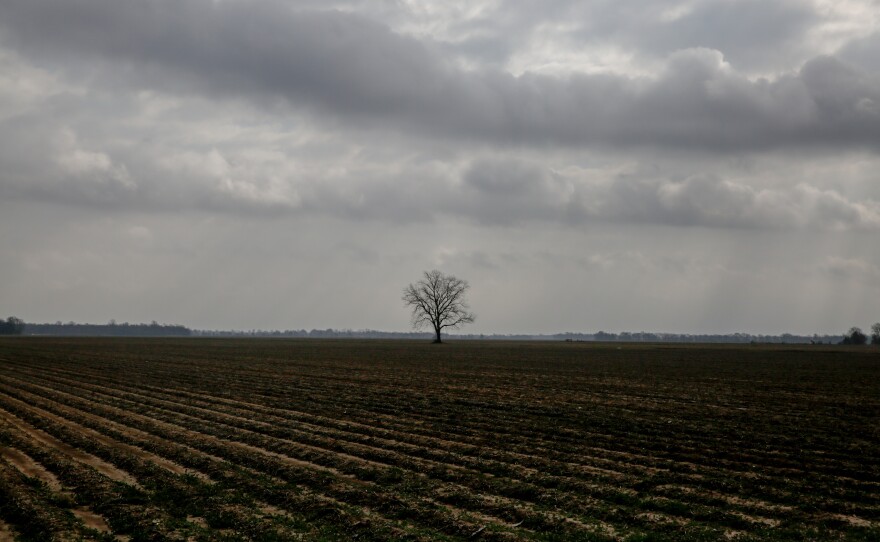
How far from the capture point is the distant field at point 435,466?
36.3 feet

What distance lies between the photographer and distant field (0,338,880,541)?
1108cm

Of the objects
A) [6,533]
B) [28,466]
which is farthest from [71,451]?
[6,533]

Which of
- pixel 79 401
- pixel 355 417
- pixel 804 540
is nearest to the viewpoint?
pixel 804 540

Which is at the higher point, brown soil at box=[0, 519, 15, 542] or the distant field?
the distant field

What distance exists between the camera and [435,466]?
598 inches

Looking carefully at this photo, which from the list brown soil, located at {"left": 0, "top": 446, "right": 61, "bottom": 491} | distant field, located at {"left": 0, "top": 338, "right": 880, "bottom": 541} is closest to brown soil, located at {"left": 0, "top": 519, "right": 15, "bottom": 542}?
distant field, located at {"left": 0, "top": 338, "right": 880, "bottom": 541}

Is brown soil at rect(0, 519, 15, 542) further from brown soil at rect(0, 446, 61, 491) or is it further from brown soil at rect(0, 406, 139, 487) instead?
brown soil at rect(0, 406, 139, 487)

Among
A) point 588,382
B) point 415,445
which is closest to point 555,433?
point 415,445

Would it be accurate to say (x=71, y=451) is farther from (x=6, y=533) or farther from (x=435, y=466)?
(x=435, y=466)

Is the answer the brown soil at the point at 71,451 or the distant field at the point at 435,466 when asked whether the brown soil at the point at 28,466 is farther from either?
the brown soil at the point at 71,451

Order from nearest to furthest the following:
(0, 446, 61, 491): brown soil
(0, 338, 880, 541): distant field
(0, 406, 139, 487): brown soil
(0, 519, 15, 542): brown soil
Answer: (0, 519, 15, 542): brown soil
(0, 338, 880, 541): distant field
(0, 446, 61, 491): brown soil
(0, 406, 139, 487): brown soil

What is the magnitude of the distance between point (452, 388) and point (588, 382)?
891 cm

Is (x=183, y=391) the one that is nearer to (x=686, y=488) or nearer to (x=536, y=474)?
(x=536, y=474)

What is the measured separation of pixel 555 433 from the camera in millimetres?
19875
